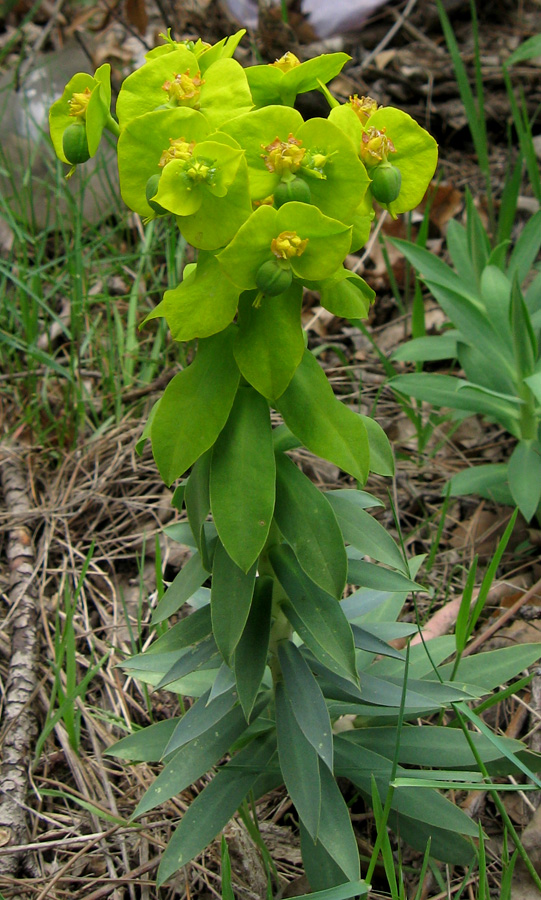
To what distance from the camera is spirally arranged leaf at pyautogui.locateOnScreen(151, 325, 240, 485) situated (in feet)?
3.69

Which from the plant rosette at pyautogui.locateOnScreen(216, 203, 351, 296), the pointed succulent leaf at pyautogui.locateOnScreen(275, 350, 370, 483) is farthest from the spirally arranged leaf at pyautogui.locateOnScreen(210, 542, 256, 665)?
the plant rosette at pyautogui.locateOnScreen(216, 203, 351, 296)

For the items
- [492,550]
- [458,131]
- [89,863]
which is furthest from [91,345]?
[458,131]

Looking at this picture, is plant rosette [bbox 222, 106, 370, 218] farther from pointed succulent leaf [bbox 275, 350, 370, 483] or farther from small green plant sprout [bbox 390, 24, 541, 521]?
small green plant sprout [bbox 390, 24, 541, 521]

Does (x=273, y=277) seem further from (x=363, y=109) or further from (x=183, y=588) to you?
(x=183, y=588)

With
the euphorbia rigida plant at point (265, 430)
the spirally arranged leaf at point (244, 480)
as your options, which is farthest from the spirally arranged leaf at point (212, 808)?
the spirally arranged leaf at point (244, 480)

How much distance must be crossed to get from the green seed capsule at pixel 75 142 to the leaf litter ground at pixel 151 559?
76cm

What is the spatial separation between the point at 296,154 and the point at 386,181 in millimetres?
146

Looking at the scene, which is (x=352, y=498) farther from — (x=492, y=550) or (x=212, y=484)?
(x=492, y=550)

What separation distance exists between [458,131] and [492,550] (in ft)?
6.70

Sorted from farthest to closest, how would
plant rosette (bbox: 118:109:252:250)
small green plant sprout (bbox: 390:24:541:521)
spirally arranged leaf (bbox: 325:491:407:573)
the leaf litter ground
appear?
small green plant sprout (bbox: 390:24:541:521) < the leaf litter ground < spirally arranged leaf (bbox: 325:491:407:573) < plant rosette (bbox: 118:109:252:250)

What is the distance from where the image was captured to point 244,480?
3.74 feet

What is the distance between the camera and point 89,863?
1.54 m

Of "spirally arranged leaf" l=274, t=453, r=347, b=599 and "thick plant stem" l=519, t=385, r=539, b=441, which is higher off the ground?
"spirally arranged leaf" l=274, t=453, r=347, b=599

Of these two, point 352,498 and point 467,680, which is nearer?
point 352,498
